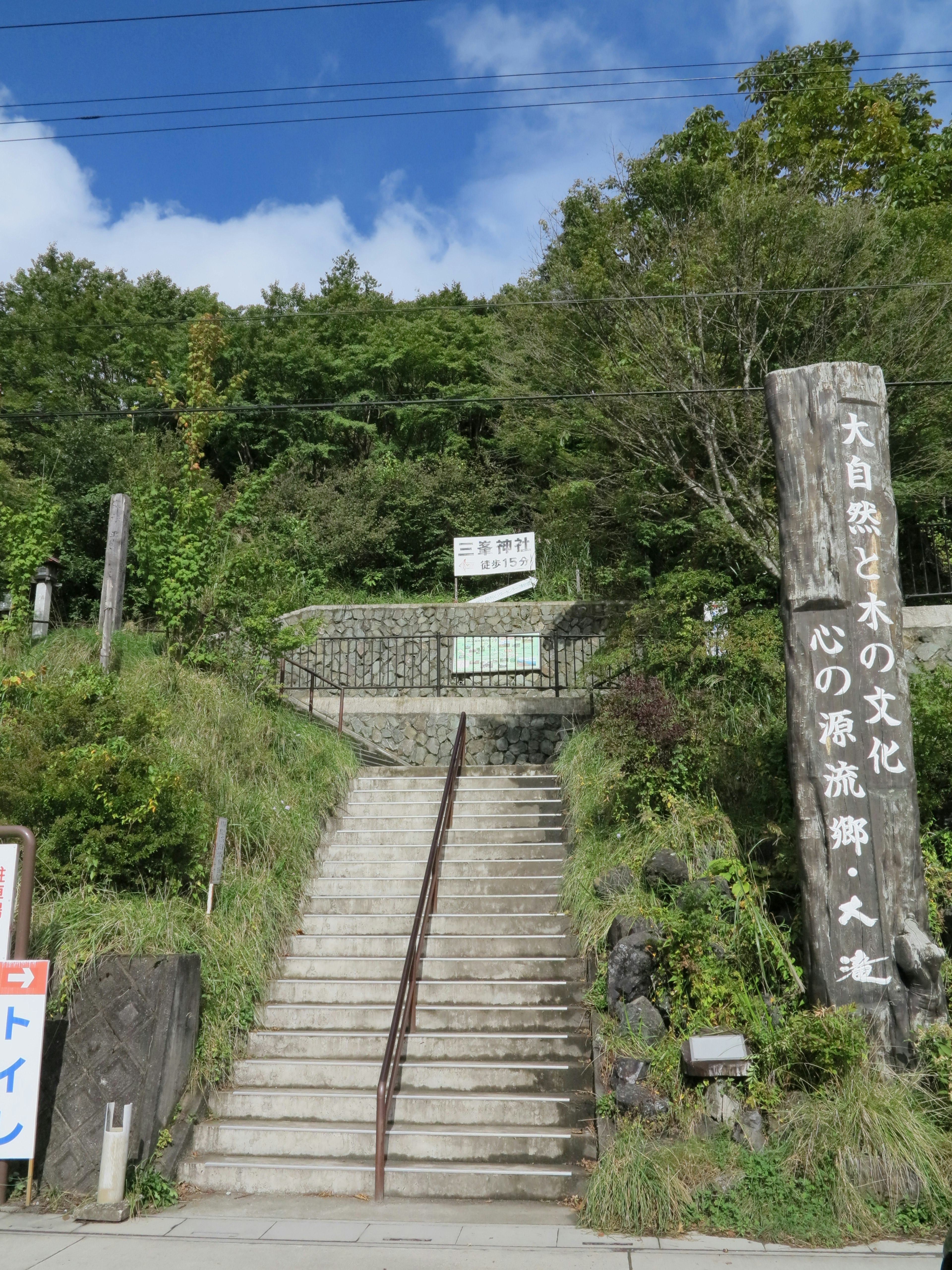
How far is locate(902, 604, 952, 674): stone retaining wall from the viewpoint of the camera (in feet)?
35.8

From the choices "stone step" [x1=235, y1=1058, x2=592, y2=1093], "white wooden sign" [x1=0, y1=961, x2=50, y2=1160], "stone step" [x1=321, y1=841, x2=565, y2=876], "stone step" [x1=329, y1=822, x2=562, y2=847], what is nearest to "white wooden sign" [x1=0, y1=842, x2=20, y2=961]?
"white wooden sign" [x1=0, y1=961, x2=50, y2=1160]

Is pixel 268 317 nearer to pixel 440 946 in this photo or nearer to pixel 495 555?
pixel 495 555

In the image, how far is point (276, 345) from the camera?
2364 centimetres

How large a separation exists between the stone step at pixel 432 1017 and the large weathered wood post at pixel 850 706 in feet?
6.84

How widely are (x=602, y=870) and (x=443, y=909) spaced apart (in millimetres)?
1673

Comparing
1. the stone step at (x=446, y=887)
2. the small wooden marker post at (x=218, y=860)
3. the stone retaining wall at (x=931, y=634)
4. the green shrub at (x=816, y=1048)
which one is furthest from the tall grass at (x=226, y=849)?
the stone retaining wall at (x=931, y=634)

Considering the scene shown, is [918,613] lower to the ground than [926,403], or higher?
lower

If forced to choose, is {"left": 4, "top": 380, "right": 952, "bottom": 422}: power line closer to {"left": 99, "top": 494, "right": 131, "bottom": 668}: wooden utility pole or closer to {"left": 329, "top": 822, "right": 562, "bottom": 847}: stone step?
{"left": 99, "top": 494, "right": 131, "bottom": 668}: wooden utility pole

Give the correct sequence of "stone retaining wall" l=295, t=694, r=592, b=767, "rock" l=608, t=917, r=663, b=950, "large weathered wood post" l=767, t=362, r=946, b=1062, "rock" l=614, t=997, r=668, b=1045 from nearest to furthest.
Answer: "large weathered wood post" l=767, t=362, r=946, b=1062 < "rock" l=614, t=997, r=668, b=1045 < "rock" l=608, t=917, r=663, b=950 < "stone retaining wall" l=295, t=694, r=592, b=767

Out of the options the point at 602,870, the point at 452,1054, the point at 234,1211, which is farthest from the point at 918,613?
the point at 234,1211

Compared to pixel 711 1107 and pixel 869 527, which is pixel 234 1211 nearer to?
pixel 711 1107

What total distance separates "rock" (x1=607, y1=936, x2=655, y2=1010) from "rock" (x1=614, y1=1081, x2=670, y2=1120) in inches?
27.0

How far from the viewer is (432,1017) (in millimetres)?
7551

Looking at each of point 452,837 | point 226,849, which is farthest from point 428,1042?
point 452,837
